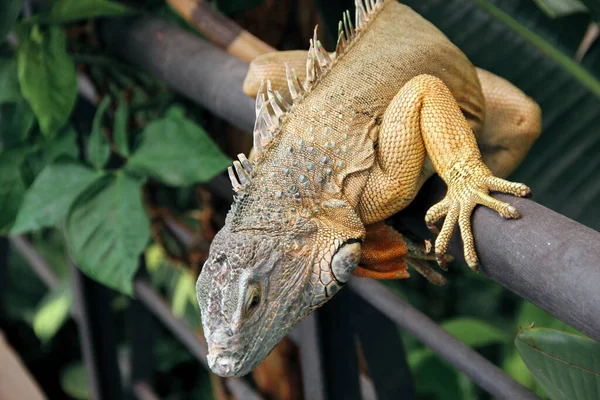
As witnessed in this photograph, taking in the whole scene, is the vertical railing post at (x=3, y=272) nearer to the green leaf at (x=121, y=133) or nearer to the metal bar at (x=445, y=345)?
the green leaf at (x=121, y=133)

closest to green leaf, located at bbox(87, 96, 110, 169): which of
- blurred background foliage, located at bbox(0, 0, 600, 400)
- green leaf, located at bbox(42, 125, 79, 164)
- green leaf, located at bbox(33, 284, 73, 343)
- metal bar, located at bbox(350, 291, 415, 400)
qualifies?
blurred background foliage, located at bbox(0, 0, 600, 400)

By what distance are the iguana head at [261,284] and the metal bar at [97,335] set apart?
1.45m

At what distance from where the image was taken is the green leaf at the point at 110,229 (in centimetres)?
170

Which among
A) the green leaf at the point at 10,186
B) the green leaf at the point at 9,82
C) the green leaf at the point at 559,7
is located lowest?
the green leaf at the point at 10,186

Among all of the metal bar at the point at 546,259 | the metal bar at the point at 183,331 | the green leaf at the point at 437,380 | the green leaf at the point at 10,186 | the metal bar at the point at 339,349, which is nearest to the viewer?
the metal bar at the point at 546,259

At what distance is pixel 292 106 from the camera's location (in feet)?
4.20

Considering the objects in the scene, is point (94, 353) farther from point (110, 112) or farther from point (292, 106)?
point (292, 106)

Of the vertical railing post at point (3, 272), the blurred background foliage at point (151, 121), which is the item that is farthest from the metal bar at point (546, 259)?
the vertical railing post at point (3, 272)

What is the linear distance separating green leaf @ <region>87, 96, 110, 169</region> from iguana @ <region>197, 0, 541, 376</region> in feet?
1.80

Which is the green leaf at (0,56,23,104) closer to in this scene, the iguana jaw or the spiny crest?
the spiny crest

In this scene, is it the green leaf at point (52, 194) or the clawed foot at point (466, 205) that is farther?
the green leaf at point (52, 194)

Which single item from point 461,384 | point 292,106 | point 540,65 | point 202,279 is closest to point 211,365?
point 202,279

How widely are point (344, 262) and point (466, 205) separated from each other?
0.21 m

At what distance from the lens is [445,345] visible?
1268 millimetres
